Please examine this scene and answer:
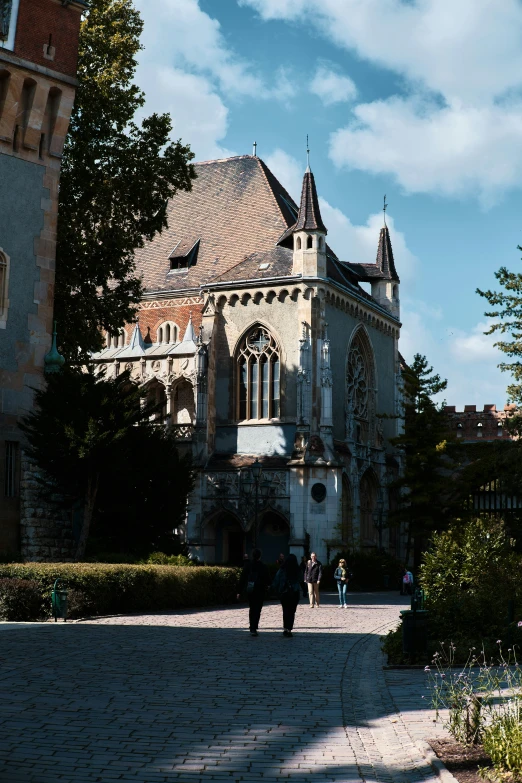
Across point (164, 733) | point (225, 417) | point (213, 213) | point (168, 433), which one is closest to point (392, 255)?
point (213, 213)

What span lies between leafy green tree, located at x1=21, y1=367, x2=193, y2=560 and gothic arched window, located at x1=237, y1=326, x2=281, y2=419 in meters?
18.0

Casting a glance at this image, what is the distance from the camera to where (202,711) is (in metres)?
10.3

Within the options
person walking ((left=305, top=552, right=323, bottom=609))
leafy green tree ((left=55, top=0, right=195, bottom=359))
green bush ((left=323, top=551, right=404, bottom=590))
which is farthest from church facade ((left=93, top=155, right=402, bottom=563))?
person walking ((left=305, top=552, right=323, bottom=609))

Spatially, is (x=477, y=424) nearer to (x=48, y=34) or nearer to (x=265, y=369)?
(x=265, y=369)

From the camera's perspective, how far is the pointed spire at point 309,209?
47.2 metres

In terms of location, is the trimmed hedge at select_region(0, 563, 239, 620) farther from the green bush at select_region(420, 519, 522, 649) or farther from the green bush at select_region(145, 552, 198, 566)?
the green bush at select_region(420, 519, 522, 649)

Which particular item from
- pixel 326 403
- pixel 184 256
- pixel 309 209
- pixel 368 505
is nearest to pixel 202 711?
pixel 326 403

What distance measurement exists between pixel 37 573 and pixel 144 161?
17.1 meters

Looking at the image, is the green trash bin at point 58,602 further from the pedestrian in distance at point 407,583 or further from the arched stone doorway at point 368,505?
the arched stone doorway at point 368,505

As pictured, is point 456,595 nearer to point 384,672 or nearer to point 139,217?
point 384,672

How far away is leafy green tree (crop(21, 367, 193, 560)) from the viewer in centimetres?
2597

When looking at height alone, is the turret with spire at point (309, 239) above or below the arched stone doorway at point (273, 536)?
above

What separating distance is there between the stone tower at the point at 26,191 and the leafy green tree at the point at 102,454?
29.3 inches

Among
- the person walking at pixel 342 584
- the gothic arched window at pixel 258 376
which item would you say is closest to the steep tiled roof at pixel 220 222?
the gothic arched window at pixel 258 376
